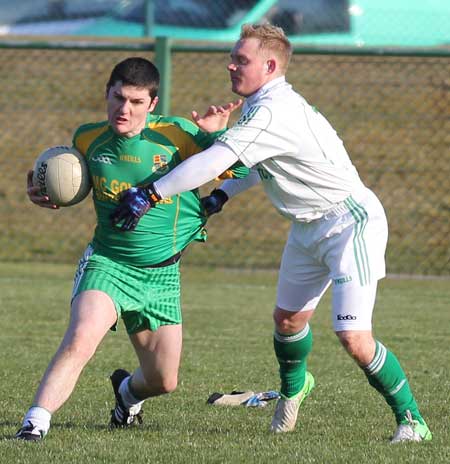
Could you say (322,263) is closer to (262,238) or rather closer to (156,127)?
(156,127)

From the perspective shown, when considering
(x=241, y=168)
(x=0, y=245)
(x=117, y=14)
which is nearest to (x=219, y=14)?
(x=117, y=14)

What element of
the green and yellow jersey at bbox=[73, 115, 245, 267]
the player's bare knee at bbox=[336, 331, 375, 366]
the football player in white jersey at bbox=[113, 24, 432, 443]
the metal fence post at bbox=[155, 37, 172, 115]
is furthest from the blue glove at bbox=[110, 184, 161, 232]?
the metal fence post at bbox=[155, 37, 172, 115]

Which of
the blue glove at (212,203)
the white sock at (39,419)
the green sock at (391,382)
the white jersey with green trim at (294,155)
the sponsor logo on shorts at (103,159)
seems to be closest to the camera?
the white sock at (39,419)

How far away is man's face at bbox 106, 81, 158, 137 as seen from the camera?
5.89 m

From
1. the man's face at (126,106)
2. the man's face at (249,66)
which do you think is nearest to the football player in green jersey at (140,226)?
the man's face at (126,106)

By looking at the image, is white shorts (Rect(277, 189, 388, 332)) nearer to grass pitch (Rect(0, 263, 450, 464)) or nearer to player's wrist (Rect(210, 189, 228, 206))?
player's wrist (Rect(210, 189, 228, 206))

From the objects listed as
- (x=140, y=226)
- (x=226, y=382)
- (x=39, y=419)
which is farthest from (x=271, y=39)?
(x=226, y=382)

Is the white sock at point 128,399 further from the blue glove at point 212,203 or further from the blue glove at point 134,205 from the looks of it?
the blue glove at point 134,205

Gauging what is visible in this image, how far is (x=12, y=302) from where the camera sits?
10656 mm

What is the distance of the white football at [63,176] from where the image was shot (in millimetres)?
5984

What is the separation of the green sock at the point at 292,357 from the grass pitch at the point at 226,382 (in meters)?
0.22

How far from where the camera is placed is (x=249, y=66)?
596cm

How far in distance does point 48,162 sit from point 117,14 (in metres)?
12.0

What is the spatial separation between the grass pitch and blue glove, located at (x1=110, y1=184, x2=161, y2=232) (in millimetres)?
1023
